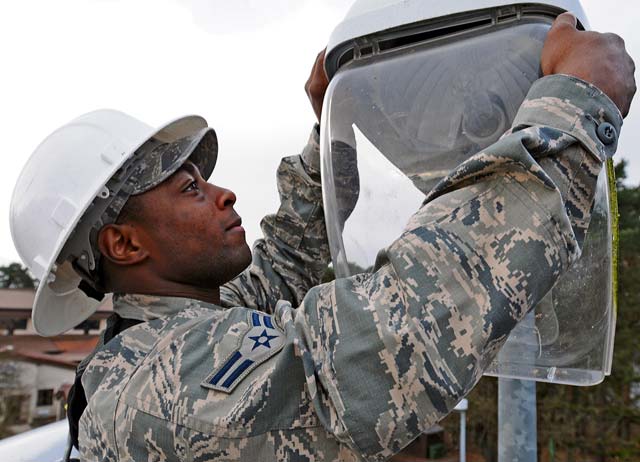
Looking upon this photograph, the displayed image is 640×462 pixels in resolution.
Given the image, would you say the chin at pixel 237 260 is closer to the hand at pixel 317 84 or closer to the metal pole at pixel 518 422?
the hand at pixel 317 84

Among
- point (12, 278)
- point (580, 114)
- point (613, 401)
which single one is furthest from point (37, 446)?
point (12, 278)

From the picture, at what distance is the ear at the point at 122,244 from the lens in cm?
177

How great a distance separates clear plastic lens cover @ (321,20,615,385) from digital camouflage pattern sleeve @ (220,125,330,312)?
32cm

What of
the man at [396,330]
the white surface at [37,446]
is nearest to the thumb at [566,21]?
the man at [396,330]

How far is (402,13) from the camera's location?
1.48 m

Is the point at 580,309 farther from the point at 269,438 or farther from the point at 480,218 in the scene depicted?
the point at 269,438

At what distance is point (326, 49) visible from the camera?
172cm

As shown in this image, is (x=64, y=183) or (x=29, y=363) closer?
(x=64, y=183)

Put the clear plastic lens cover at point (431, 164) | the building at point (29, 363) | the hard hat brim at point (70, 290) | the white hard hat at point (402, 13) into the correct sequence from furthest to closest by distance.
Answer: the building at point (29, 363) → the hard hat brim at point (70, 290) → the clear plastic lens cover at point (431, 164) → the white hard hat at point (402, 13)

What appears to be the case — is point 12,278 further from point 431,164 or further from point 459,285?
point 459,285

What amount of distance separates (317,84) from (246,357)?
91cm

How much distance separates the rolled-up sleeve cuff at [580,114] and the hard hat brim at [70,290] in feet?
3.65

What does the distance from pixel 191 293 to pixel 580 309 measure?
108cm

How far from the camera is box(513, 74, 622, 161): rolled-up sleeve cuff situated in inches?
43.8
